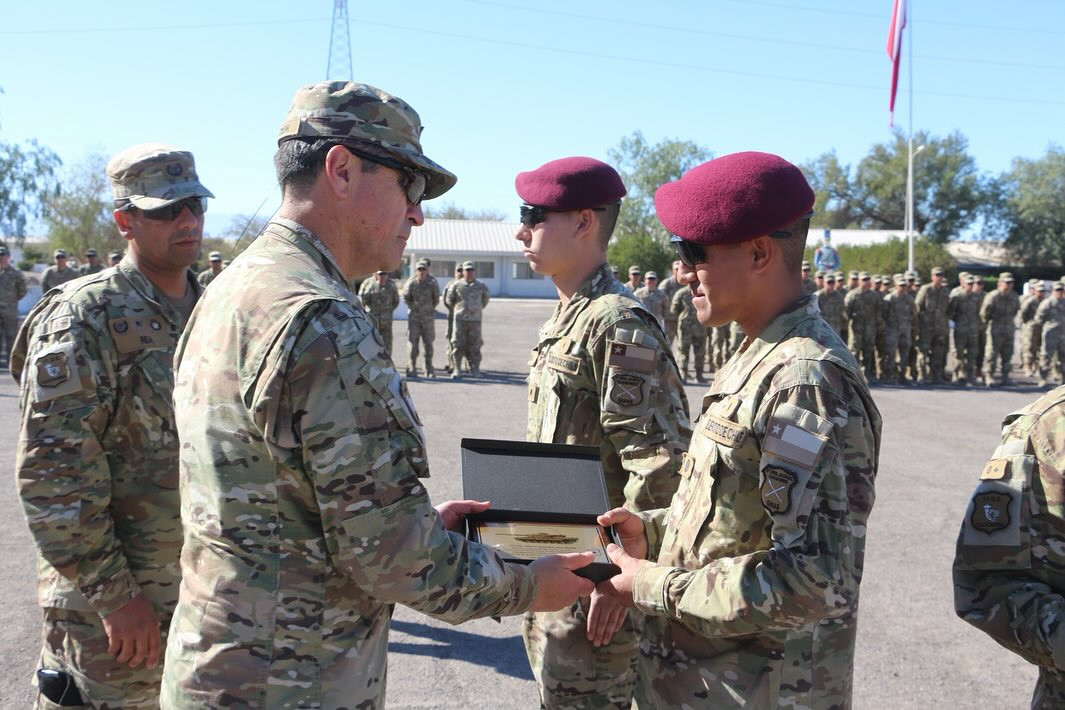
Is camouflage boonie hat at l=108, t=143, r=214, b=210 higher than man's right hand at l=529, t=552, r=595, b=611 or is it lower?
higher

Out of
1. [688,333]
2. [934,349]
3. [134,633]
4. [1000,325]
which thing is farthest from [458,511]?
[1000,325]

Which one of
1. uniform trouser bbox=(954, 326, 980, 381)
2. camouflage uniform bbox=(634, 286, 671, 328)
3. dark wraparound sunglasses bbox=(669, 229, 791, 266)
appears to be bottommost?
uniform trouser bbox=(954, 326, 980, 381)

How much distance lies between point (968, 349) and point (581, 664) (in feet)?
58.3

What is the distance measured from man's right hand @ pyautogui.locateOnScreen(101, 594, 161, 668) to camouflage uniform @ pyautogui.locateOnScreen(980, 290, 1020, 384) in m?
18.5

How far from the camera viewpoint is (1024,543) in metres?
2.13

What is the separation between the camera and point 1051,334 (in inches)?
706

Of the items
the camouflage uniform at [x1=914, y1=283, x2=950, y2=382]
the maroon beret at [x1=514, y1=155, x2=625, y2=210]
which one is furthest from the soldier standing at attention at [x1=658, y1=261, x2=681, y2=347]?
the maroon beret at [x1=514, y1=155, x2=625, y2=210]

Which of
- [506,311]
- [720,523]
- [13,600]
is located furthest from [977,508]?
[506,311]

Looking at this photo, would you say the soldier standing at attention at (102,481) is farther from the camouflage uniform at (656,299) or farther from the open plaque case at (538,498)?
the camouflage uniform at (656,299)

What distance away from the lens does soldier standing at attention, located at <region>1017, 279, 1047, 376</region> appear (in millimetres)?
19155

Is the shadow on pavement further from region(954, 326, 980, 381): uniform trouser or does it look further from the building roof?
the building roof

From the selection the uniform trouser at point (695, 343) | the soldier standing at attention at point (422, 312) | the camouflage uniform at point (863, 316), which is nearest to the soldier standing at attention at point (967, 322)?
the camouflage uniform at point (863, 316)

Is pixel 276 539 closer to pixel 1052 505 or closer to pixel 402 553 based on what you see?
pixel 402 553

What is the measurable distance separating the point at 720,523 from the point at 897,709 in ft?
8.68
